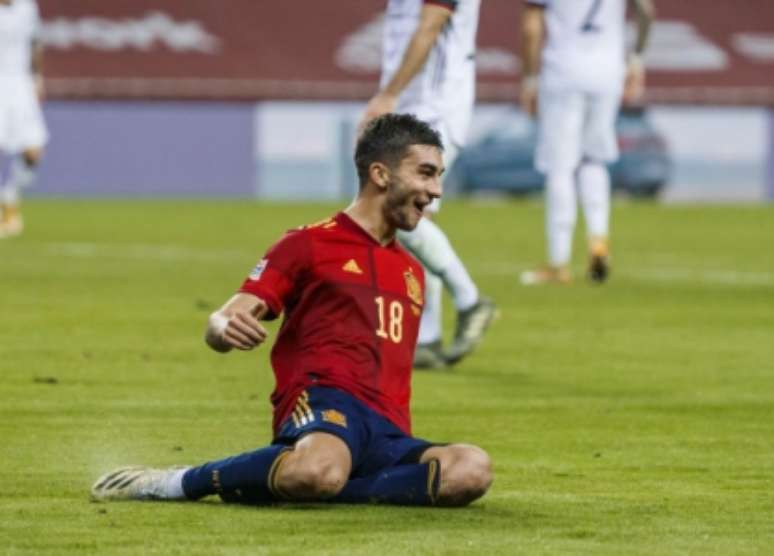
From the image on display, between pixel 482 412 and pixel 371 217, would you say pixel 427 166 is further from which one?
pixel 482 412

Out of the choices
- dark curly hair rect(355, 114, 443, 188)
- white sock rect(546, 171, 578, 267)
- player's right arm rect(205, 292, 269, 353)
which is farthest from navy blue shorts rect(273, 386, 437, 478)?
white sock rect(546, 171, 578, 267)

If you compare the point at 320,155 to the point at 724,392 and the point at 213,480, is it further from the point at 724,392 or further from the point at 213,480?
the point at 213,480

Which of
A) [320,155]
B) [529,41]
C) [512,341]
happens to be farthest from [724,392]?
[320,155]

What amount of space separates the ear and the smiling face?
0.4 inches

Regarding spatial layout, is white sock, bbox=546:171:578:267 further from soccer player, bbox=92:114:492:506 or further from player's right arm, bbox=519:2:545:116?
soccer player, bbox=92:114:492:506

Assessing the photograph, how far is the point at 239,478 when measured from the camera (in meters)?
6.58

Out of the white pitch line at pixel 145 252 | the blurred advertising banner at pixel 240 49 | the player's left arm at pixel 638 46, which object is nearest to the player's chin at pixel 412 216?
the player's left arm at pixel 638 46

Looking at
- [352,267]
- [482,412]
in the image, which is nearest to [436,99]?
[482,412]

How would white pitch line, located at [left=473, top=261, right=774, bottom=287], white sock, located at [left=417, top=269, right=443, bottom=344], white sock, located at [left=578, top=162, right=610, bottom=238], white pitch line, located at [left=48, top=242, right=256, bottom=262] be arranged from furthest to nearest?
white pitch line, located at [left=48, top=242, right=256, bottom=262]
white pitch line, located at [left=473, top=261, right=774, bottom=287]
white sock, located at [left=578, top=162, right=610, bottom=238]
white sock, located at [left=417, top=269, right=443, bottom=344]

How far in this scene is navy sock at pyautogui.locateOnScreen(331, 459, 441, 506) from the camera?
21.6 ft

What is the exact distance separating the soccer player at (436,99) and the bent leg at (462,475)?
3779mm

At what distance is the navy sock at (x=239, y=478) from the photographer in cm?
656

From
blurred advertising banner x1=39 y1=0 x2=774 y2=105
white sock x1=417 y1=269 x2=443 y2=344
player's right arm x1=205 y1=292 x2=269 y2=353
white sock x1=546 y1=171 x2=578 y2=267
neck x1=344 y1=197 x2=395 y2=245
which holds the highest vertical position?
neck x1=344 y1=197 x2=395 y2=245

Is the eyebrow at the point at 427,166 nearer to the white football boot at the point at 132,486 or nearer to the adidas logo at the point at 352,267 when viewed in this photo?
the adidas logo at the point at 352,267
